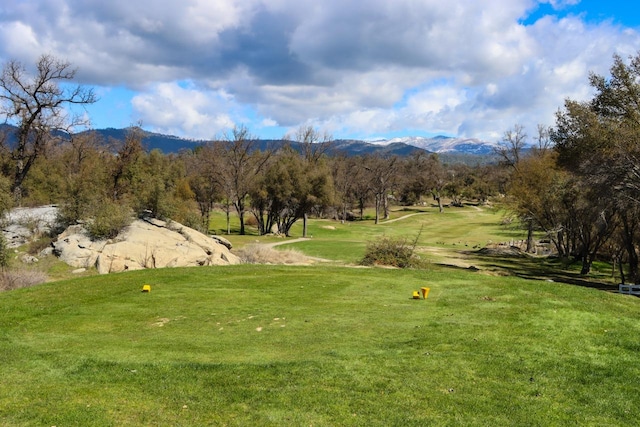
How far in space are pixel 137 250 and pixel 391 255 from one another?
14.3 meters

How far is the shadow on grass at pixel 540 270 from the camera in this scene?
32.0 metres

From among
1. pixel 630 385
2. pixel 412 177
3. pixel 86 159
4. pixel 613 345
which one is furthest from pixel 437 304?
pixel 412 177

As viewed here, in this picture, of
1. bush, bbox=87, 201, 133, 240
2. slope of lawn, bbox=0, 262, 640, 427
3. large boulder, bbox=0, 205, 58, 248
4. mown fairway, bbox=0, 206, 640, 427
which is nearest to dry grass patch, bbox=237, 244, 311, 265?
bush, bbox=87, 201, 133, 240

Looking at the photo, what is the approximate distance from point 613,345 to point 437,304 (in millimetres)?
5240

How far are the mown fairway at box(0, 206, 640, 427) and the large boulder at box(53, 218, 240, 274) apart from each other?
8.13m

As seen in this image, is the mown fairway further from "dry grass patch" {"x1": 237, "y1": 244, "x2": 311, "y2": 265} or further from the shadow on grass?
the shadow on grass

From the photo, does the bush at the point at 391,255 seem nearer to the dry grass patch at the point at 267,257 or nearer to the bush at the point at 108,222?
the dry grass patch at the point at 267,257

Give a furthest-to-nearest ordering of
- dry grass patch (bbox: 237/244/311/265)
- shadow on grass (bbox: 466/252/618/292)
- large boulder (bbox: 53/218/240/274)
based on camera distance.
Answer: shadow on grass (bbox: 466/252/618/292)
dry grass patch (bbox: 237/244/311/265)
large boulder (bbox: 53/218/240/274)

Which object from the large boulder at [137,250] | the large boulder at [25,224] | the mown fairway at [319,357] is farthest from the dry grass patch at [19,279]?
the large boulder at [25,224]

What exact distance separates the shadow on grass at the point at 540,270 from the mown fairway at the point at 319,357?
54.6 ft

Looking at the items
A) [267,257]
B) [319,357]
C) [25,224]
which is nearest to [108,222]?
[25,224]

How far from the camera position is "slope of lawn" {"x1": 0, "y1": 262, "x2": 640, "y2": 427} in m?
7.48

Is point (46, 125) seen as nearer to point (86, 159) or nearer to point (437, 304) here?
point (86, 159)

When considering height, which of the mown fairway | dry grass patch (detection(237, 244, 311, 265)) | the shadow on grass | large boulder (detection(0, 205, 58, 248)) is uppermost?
large boulder (detection(0, 205, 58, 248))
